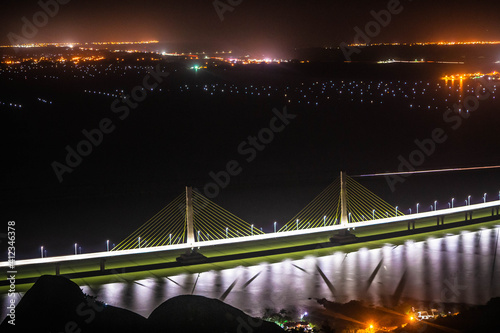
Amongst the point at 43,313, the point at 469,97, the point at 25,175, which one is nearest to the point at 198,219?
the point at 43,313

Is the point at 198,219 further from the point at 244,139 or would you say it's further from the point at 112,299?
the point at 244,139

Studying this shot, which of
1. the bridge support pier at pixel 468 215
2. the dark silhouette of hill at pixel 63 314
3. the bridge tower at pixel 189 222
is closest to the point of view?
the dark silhouette of hill at pixel 63 314

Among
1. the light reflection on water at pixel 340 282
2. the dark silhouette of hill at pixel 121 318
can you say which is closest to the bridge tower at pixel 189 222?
the light reflection on water at pixel 340 282

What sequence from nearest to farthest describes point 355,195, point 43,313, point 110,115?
point 43,313 → point 355,195 → point 110,115

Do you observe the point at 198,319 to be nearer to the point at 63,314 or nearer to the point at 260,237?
the point at 63,314

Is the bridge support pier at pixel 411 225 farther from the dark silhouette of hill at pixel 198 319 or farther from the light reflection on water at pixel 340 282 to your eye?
the dark silhouette of hill at pixel 198 319

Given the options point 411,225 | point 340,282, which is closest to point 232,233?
point 411,225
